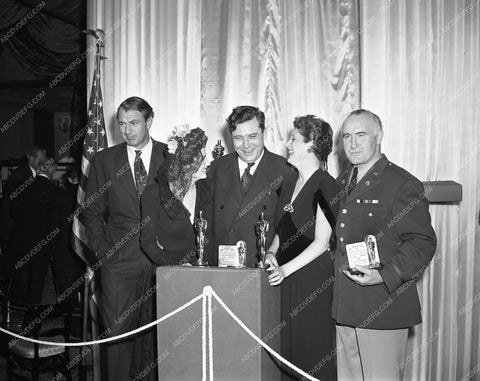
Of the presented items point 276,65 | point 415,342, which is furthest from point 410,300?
point 276,65

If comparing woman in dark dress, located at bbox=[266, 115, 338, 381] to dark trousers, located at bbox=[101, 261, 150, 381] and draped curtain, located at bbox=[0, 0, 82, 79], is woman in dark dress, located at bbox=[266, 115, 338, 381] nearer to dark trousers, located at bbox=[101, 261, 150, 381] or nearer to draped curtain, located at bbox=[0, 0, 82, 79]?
dark trousers, located at bbox=[101, 261, 150, 381]

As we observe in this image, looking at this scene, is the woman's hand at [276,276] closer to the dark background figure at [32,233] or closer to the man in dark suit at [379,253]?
the man in dark suit at [379,253]

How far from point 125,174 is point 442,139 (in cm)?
242

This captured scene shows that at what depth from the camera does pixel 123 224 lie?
13.0ft

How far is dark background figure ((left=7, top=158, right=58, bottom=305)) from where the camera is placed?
19.0 ft

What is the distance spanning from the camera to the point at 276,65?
512cm

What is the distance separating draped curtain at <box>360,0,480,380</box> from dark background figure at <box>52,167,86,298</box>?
315 centimetres

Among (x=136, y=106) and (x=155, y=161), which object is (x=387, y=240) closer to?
(x=155, y=161)

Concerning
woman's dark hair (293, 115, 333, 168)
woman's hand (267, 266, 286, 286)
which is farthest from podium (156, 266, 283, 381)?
woman's dark hair (293, 115, 333, 168)

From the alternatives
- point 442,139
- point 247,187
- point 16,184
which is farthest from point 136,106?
point 16,184

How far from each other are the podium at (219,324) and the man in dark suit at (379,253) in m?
0.42

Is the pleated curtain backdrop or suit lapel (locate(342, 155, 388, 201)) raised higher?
the pleated curtain backdrop

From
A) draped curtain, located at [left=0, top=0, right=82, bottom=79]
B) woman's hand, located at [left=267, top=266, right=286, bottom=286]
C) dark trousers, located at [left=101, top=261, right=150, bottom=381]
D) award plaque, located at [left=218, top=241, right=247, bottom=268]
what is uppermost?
draped curtain, located at [left=0, top=0, right=82, bottom=79]

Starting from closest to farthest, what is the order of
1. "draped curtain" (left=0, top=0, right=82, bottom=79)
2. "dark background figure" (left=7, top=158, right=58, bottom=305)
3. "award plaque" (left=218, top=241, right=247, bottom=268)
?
"award plaque" (left=218, top=241, right=247, bottom=268), "dark background figure" (left=7, top=158, right=58, bottom=305), "draped curtain" (left=0, top=0, right=82, bottom=79)
